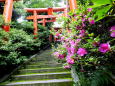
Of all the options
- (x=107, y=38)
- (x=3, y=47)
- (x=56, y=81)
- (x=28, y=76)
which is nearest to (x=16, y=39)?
(x=3, y=47)

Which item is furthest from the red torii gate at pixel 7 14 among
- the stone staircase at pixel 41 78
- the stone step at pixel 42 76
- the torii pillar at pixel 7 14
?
the stone step at pixel 42 76

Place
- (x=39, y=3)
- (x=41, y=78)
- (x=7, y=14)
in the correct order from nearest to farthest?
(x=41, y=78) → (x=7, y=14) → (x=39, y=3)

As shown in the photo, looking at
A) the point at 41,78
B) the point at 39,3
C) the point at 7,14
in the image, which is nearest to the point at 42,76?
the point at 41,78

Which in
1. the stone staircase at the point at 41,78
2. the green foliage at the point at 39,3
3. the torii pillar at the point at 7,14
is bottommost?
the stone staircase at the point at 41,78

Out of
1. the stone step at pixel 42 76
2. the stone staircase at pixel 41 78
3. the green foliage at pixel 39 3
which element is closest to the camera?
the stone staircase at pixel 41 78

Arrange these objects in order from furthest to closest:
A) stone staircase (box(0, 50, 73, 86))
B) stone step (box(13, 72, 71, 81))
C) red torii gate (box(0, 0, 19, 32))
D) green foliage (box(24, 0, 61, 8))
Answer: green foliage (box(24, 0, 61, 8)) < red torii gate (box(0, 0, 19, 32)) < stone step (box(13, 72, 71, 81)) < stone staircase (box(0, 50, 73, 86))

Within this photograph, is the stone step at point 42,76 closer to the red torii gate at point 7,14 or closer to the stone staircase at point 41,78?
the stone staircase at point 41,78

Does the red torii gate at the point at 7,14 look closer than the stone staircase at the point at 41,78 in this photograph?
No

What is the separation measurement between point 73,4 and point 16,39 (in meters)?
2.88

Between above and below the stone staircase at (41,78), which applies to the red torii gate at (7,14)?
above

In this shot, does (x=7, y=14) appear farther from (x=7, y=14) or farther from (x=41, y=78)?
(x=41, y=78)

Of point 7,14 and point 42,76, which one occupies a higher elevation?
point 7,14

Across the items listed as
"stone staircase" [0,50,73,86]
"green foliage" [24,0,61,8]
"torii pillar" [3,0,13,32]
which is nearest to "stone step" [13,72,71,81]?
"stone staircase" [0,50,73,86]

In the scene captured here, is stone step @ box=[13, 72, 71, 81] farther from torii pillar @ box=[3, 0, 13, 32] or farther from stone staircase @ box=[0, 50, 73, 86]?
torii pillar @ box=[3, 0, 13, 32]
